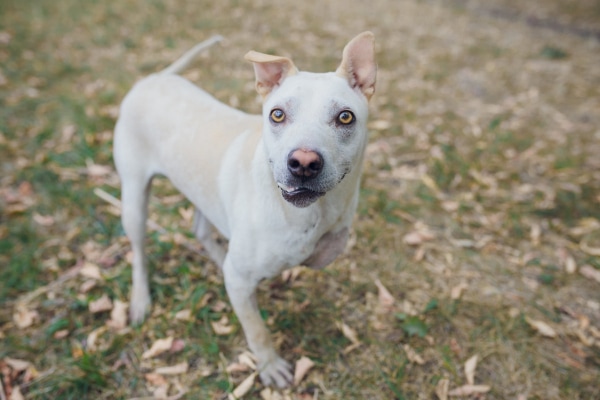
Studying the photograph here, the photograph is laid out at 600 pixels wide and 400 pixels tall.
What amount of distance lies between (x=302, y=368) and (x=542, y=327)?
66.2 inches

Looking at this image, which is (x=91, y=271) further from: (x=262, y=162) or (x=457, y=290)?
(x=457, y=290)

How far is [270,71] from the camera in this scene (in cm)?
202

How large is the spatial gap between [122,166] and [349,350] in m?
1.92

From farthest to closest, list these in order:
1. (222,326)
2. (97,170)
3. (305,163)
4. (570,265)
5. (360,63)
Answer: (97,170), (570,265), (222,326), (360,63), (305,163)

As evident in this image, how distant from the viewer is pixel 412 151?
4.61 meters

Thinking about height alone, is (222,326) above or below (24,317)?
above

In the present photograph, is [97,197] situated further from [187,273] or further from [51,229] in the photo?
[187,273]

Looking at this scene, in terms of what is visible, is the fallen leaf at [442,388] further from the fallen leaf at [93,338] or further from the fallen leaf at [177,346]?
the fallen leaf at [93,338]

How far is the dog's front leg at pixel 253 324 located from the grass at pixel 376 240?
0.53 ft

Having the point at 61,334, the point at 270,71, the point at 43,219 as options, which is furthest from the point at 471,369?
the point at 43,219

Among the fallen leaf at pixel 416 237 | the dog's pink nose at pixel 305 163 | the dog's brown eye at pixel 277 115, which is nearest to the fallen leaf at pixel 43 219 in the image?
the dog's brown eye at pixel 277 115

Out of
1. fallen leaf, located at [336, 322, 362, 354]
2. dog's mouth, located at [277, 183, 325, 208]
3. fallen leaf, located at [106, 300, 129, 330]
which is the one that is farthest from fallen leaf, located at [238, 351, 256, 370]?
dog's mouth, located at [277, 183, 325, 208]

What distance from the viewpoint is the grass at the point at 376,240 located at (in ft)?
8.69

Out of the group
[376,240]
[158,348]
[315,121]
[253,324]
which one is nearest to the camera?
[315,121]
